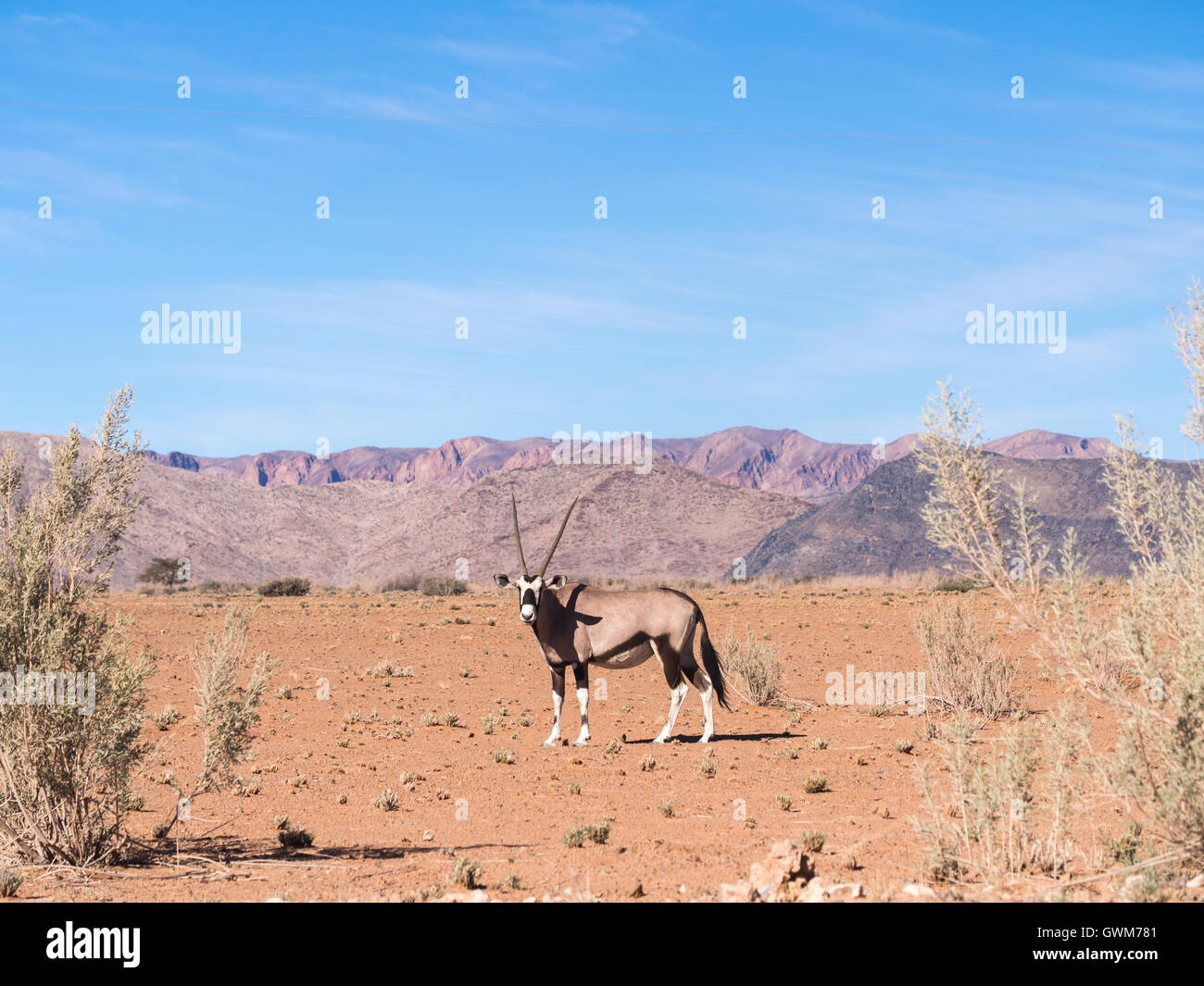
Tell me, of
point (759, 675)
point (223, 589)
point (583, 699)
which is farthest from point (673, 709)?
point (223, 589)

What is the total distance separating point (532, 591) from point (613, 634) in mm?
1408

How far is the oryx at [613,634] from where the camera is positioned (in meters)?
14.7

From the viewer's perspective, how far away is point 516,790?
11922mm

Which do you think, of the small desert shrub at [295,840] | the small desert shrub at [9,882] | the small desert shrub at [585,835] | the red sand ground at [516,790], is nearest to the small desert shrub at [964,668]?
the red sand ground at [516,790]

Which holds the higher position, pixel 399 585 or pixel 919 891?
pixel 399 585

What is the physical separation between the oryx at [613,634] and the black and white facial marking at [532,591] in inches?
0.6

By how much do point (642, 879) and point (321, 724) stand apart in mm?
10461

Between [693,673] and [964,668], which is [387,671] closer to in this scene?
[693,673]

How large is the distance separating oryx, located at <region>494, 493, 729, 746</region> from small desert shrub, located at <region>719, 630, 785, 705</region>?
387 centimetres

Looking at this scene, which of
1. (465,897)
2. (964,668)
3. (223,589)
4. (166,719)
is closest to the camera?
(465,897)

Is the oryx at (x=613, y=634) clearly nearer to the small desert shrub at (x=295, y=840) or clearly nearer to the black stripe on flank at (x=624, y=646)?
the black stripe on flank at (x=624, y=646)

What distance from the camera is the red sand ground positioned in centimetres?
752
